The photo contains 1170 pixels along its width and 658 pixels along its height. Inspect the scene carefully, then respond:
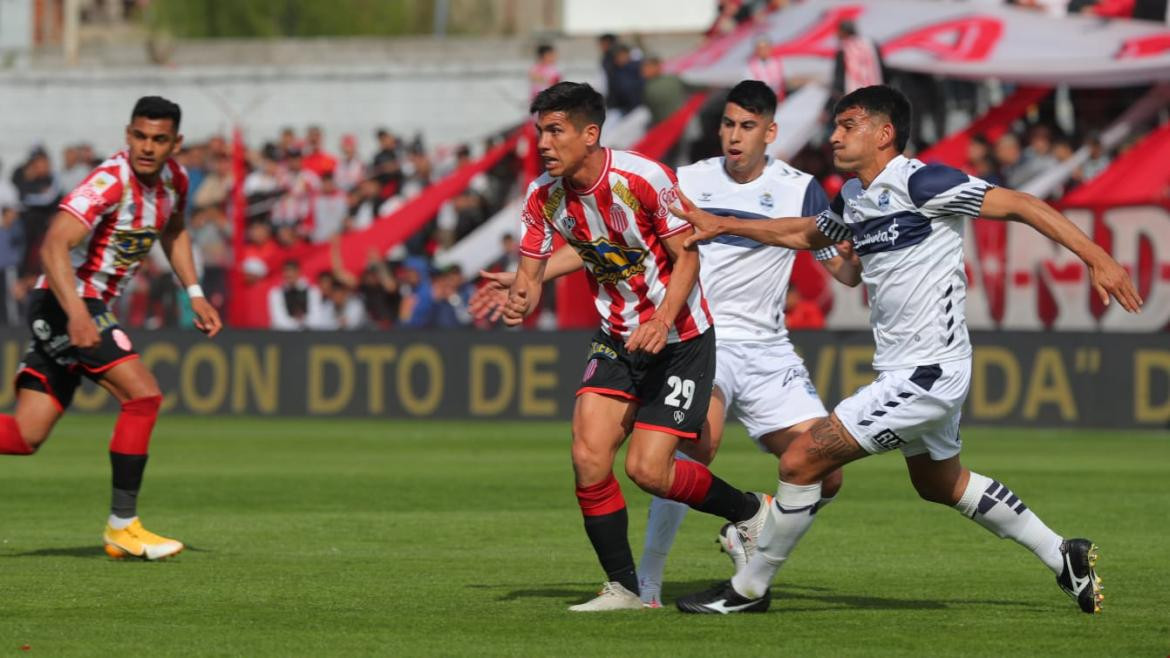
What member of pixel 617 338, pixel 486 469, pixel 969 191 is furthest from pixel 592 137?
pixel 486 469

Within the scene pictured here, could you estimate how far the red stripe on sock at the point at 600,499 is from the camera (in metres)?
8.82

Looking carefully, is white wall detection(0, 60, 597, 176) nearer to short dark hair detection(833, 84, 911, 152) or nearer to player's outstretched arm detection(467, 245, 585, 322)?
player's outstretched arm detection(467, 245, 585, 322)

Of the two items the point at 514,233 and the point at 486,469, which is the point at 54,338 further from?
the point at 514,233

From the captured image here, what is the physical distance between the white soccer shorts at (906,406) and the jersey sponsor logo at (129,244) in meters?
4.29

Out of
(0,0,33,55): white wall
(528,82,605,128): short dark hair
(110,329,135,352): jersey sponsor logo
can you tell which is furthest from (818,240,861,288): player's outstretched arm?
(0,0,33,55): white wall

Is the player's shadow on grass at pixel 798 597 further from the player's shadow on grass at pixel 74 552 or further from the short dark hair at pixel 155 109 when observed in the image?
the short dark hair at pixel 155 109

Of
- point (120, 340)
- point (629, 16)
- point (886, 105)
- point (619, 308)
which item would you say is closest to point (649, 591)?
point (619, 308)

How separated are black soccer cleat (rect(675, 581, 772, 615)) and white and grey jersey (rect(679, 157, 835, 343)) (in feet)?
5.88

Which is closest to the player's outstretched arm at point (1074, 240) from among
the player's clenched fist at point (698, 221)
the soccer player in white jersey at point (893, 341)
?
the soccer player in white jersey at point (893, 341)

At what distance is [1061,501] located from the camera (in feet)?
47.2

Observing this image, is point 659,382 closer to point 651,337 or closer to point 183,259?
point 651,337

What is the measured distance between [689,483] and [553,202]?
1353mm

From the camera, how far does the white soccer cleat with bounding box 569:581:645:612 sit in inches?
346

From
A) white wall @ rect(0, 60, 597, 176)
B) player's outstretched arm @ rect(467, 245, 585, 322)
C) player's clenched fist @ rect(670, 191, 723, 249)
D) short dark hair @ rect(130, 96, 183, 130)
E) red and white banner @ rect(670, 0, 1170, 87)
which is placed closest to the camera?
player's clenched fist @ rect(670, 191, 723, 249)
